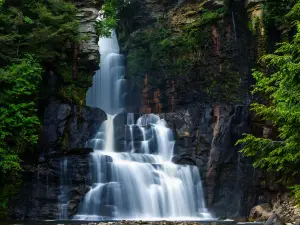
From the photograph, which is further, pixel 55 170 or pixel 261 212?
pixel 55 170

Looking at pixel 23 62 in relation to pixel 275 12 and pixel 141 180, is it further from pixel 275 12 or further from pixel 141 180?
pixel 275 12

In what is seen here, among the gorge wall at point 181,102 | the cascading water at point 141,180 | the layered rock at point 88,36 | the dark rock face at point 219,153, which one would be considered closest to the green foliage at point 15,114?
the gorge wall at point 181,102

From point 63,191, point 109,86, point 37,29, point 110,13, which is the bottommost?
point 63,191

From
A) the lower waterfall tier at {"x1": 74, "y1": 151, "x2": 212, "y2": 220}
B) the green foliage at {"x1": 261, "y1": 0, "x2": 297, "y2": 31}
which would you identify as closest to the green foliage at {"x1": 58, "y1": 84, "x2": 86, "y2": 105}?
the lower waterfall tier at {"x1": 74, "y1": 151, "x2": 212, "y2": 220}

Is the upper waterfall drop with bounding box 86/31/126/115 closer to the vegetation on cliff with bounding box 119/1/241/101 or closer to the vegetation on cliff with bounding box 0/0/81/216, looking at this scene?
the vegetation on cliff with bounding box 119/1/241/101

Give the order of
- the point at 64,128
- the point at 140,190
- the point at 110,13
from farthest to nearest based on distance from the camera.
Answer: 1. the point at 110,13
2. the point at 64,128
3. the point at 140,190

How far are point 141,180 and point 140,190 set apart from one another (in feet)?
2.01

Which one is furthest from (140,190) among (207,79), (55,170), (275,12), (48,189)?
(275,12)

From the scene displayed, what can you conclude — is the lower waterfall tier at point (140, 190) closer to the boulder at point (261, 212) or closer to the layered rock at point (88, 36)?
the boulder at point (261, 212)

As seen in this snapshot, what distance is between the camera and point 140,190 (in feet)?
81.0

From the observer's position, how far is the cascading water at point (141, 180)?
23922 mm

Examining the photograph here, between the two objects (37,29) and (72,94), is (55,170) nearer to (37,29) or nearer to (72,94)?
(72,94)

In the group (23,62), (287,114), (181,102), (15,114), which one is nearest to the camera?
(287,114)

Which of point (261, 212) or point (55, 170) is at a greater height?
point (55, 170)
